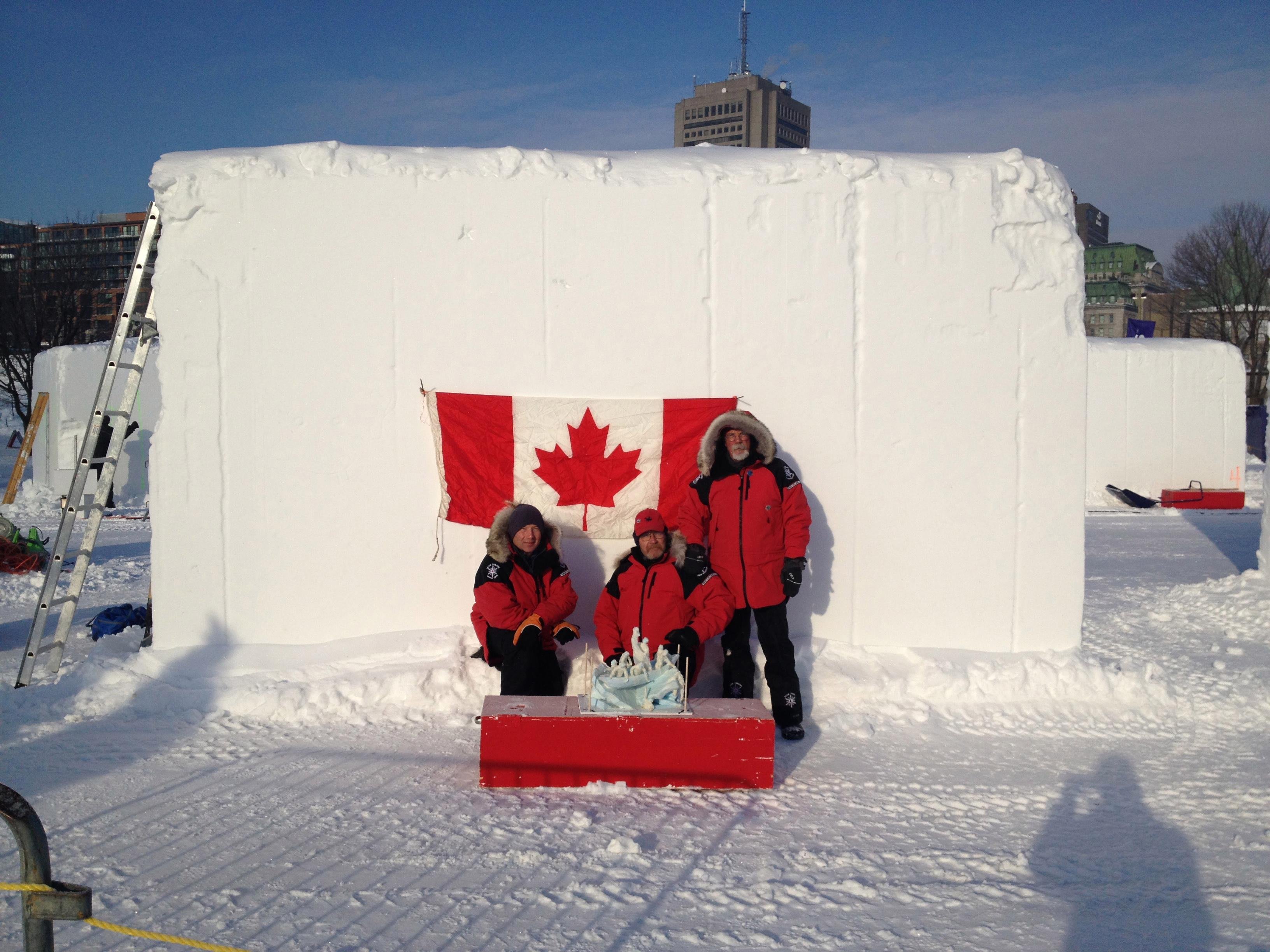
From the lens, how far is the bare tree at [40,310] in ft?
85.0

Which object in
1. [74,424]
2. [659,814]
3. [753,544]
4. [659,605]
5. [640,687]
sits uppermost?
[74,424]

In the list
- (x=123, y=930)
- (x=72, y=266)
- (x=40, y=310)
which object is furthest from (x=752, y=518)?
(x=72, y=266)

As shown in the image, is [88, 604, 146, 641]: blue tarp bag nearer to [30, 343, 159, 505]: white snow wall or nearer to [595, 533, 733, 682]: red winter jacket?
[595, 533, 733, 682]: red winter jacket

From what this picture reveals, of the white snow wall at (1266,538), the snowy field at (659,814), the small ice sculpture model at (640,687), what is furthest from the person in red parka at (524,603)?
the white snow wall at (1266,538)

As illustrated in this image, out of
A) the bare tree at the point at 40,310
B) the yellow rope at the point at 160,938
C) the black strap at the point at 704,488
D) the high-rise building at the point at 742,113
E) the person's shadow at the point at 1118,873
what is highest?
the high-rise building at the point at 742,113

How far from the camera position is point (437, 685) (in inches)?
197

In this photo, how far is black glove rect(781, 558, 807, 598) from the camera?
4754mm

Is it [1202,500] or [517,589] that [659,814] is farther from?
[1202,500]

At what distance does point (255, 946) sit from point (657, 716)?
1.74 meters

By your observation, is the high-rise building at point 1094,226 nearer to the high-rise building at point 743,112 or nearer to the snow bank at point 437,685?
the high-rise building at point 743,112

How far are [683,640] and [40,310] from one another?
91.9 ft

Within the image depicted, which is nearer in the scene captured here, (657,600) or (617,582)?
(657,600)

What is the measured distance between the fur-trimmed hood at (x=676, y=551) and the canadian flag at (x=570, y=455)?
1.42 feet

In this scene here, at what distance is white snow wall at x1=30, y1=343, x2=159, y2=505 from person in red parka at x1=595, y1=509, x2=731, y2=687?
13.2 metres
